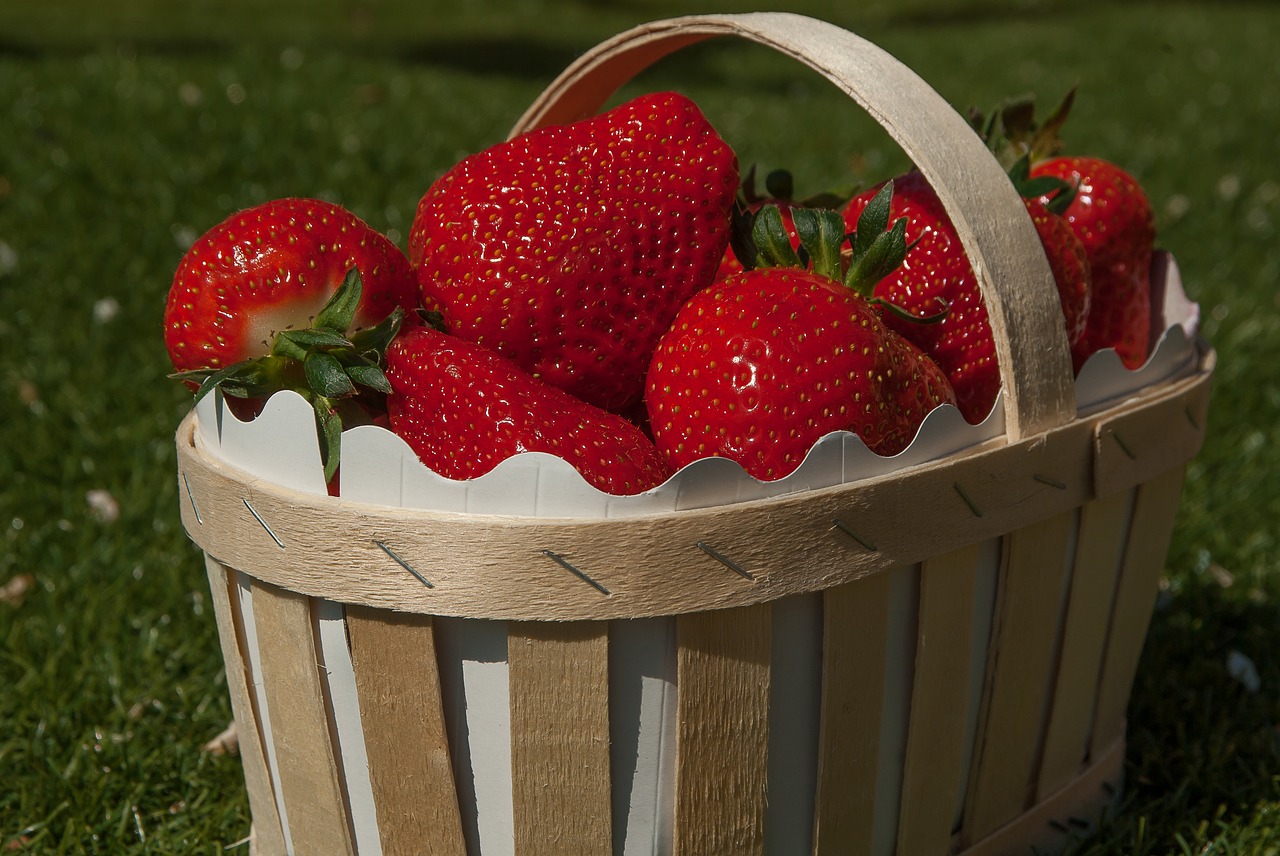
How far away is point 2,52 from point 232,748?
4.08 metres

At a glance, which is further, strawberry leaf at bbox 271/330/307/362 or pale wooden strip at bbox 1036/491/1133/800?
pale wooden strip at bbox 1036/491/1133/800

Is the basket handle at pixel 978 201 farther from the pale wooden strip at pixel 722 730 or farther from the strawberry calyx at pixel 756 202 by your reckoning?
the pale wooden strip at pixel 722 730

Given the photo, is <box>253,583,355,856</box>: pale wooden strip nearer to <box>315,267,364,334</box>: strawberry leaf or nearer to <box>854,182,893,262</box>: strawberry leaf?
<box>315,267,364,334</box>: strawberry leaf

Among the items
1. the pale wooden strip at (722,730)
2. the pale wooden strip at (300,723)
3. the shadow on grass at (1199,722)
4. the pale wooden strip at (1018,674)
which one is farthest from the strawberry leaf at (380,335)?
the shadow on grass at (1199,722)

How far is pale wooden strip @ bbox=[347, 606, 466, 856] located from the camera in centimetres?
111

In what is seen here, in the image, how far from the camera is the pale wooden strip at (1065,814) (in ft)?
4.86

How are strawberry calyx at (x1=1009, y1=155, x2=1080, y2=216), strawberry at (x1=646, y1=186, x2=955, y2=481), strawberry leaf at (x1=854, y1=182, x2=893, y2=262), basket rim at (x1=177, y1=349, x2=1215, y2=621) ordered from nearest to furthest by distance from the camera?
1. basket rim at (x1=177, y1=349, x2=1215, y2=621)
2. strawberry at (x1=646, y1=186, x2=955, y2=481)
3. strawberry leaf at (x1=854, y1=182, x2=893, y2=262)
4. strawberry calyx at (x1=1009, y1=155, x2=1080, y2=216)

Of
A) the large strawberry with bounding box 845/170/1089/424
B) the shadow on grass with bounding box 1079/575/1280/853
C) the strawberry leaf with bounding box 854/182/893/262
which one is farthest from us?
the shadow on grass with bounding box 1079/575/1280/853

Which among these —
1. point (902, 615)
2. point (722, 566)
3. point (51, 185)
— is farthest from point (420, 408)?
point (51, 185)

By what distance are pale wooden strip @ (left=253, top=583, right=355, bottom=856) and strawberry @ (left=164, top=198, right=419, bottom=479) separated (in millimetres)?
202

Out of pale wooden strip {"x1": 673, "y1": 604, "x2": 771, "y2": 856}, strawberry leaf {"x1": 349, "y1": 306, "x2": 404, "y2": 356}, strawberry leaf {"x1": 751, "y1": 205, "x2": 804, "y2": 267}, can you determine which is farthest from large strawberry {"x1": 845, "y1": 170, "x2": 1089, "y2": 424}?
strawberry leaf {"x1": 349, "y1": 306, "x2": 404, "y2": 356}

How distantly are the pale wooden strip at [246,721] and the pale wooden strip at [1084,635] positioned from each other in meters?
0.91

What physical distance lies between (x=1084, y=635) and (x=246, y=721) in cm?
96

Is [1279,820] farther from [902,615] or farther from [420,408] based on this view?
[420,408]
